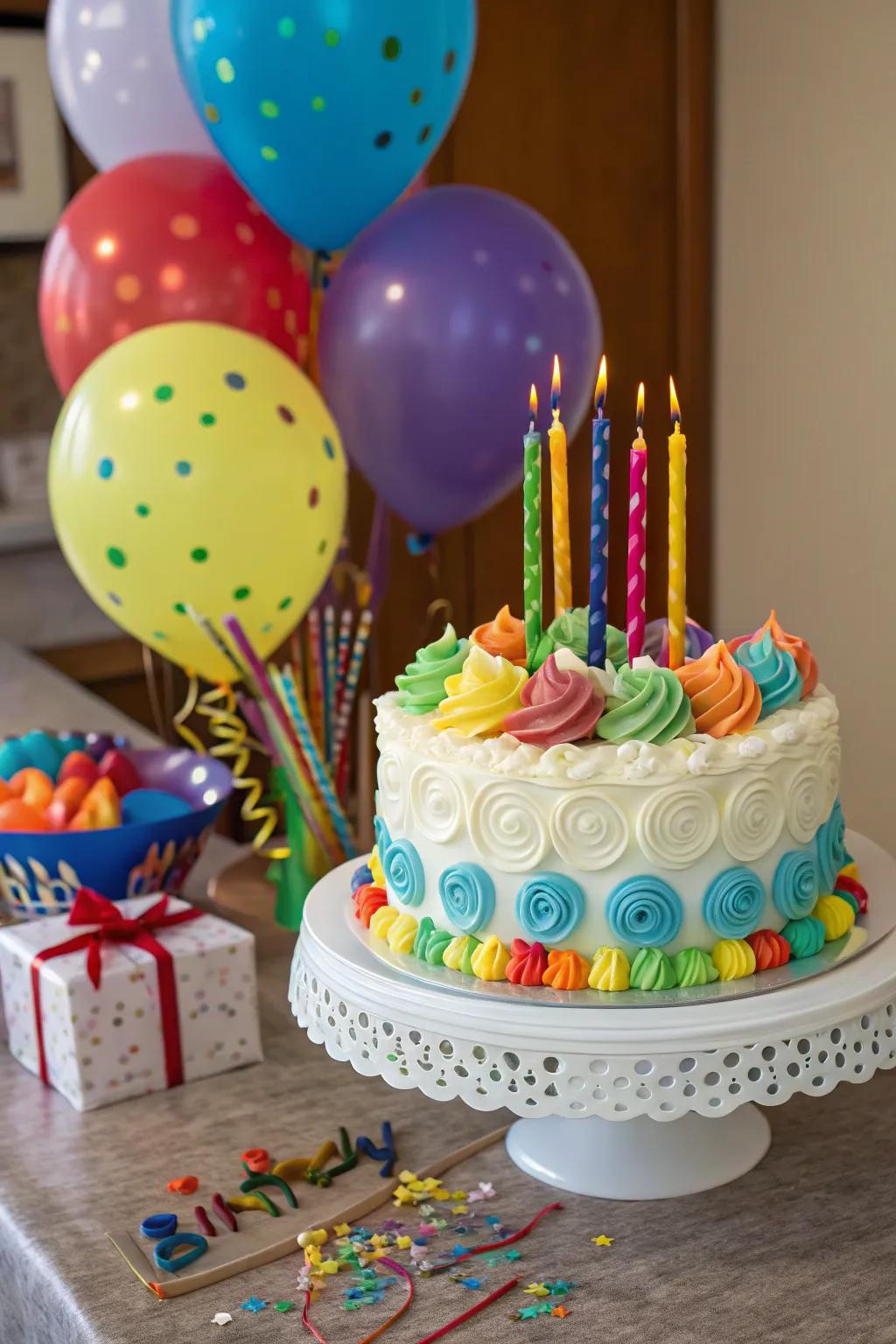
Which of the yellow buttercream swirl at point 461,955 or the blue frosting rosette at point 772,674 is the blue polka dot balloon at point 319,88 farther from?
the yellow buttercream swirl at point 461,955

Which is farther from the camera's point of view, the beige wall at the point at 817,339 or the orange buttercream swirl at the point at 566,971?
the beige wall at the point at 817,339

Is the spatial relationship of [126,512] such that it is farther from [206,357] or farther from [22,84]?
[22,84]

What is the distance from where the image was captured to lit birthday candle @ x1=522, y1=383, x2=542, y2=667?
1235 mm

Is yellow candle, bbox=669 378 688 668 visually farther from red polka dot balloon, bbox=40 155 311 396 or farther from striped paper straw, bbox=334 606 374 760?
red polka dot balloon, bbox=40 155 311 396

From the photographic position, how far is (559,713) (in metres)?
1.19

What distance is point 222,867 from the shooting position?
202 cm

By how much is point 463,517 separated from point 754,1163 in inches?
38.0

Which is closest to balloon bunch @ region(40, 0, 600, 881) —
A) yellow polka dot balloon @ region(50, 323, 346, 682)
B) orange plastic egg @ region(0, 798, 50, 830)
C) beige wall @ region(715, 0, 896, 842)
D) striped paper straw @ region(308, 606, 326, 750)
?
yellow polka dot balloon @ region(50, 323, 346, 682)

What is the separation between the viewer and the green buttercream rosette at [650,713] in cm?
118

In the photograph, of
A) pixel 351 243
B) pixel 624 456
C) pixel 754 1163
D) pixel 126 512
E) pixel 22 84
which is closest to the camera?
pixel 754 1163

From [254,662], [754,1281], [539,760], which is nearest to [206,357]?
[254,662]

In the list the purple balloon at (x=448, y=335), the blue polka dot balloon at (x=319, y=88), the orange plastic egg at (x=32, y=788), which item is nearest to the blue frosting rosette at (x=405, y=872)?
the orange plastic egg at (x=32, y=788)

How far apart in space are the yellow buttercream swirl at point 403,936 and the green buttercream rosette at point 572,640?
23cm

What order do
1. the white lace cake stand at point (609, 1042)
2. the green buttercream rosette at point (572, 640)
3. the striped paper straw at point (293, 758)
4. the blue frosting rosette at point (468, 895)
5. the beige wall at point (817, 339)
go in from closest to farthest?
the white lace cake stand at point (609, 1042)
the blue frosting rosette at point (468, 895)
the green buttercream rosette at point (572, 640)
the striped paper straw at point (293, 758)
the beige wall at point (817, 339)
